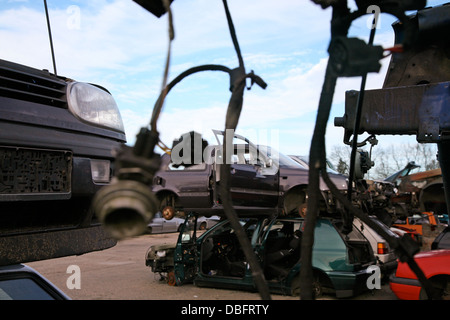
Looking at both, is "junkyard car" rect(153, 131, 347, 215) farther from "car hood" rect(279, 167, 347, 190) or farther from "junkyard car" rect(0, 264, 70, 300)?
"junkyard car" rect(0, 264, 70, 300)

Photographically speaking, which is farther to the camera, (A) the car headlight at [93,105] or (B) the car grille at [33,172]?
(A) the car headlight at [93,105]

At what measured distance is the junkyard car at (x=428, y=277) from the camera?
5461mm

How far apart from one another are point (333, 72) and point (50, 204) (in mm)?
1826

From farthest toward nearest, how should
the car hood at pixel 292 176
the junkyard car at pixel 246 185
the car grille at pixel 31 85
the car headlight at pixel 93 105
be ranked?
1. the car hood at pixel 292 176
2. the junkyard car at pixel 246 185
3. the car headlight at pixel 93 105
4. the car grille at pixel 31 85

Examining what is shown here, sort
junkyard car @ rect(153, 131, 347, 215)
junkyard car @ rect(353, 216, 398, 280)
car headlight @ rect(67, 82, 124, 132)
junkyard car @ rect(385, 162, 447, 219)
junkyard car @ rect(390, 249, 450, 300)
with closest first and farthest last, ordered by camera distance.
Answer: car headlight @ rect(67, 82, 124, 132) → junkyard car @ rect(390, 249, 450, 300) → junkyard car @ rect(353, 216, 398, 280) → junkyard car @ rect(153, 131, 347, 215) → junkyard car @ rect(385, 162, 447, 219)

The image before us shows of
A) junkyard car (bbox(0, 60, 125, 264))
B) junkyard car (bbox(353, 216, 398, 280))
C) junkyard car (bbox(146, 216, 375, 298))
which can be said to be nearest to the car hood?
junkyard car (bbox(146, 216, 375, 298))

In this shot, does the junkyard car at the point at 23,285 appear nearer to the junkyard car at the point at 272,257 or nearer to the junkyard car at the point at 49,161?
the junkyard car at the point at 49,161

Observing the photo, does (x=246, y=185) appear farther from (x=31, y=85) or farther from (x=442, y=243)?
(x=31, y=85)

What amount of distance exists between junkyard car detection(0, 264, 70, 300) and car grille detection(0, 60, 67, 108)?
879 mm

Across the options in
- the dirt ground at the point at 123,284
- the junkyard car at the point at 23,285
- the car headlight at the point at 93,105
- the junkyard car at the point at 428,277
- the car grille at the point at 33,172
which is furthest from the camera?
the dirt ground at the point at 123,284

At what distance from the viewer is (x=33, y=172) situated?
212cm

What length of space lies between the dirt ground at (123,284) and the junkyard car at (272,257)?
270mm

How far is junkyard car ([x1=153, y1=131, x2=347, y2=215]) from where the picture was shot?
908 cm

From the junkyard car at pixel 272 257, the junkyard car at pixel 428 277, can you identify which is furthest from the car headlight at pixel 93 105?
the junkyard car at pixel 272 257
